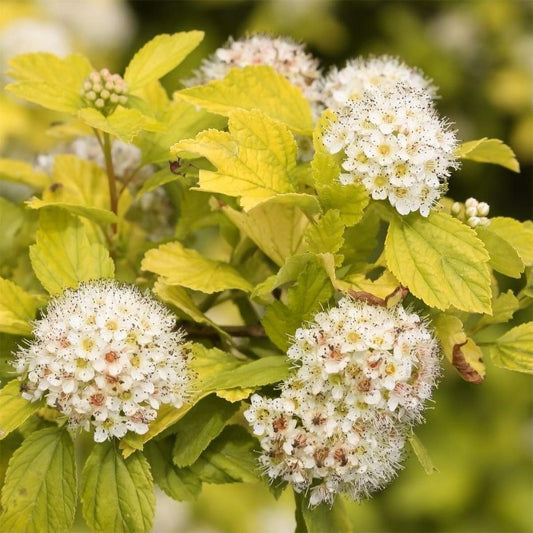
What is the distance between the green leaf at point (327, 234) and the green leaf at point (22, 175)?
0.32 meters

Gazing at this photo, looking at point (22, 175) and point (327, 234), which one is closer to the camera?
point (327, 234)

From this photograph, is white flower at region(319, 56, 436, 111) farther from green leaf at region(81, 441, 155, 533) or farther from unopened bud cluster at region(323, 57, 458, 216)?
green leaf at region(81, 441, 155, 533)

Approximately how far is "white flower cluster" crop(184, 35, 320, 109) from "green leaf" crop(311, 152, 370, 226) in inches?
7.5

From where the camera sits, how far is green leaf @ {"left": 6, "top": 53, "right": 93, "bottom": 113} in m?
0.80

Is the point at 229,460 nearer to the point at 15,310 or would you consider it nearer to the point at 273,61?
the point at 15,310

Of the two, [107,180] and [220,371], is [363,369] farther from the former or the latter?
[107,180]

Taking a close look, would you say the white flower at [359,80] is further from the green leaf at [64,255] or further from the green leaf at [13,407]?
the green leaf at [13,407]

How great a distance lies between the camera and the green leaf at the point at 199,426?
0.75 metres

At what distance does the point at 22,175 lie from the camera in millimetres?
932

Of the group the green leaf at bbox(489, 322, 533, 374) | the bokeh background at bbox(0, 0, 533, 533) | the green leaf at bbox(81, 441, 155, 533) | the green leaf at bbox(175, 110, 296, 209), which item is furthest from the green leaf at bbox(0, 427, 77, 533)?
the bokeh background at bbox(0, 0, 533, 533)

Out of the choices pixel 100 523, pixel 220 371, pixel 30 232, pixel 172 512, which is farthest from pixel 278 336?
pixel 172 512

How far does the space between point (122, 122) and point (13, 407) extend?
232mm

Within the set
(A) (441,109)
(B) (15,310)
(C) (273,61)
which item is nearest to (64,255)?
(B) (15,310)

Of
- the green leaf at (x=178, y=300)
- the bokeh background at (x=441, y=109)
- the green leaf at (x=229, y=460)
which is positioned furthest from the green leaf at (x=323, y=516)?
the bokeh background at (x=441, y=109)
